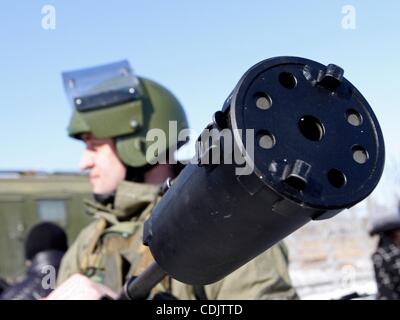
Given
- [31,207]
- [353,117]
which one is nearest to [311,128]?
[353,117]

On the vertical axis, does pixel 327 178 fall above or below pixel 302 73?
below

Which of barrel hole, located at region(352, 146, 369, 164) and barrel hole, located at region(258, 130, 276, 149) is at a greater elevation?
barrel hole, located at region(258, 130, 276, 149)

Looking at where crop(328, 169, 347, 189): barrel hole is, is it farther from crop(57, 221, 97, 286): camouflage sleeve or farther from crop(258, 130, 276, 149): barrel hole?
crop(57, 221, 97, 286): camouflage sleeve

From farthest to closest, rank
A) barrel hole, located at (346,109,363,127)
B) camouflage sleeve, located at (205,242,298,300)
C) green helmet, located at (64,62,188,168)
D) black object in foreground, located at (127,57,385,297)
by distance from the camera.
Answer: green helmet, located at (64,62,188,168)
camouflage sleeve, located at (205,242,298,300)
barrel hole, located at (346,109,363,127)
black object in foreground, located at (127,57,385,297)

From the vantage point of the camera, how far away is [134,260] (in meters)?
2.55

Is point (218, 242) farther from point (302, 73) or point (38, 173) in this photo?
point (38, 173)

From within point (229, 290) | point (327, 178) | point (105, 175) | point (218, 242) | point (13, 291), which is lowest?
point (13, 291)

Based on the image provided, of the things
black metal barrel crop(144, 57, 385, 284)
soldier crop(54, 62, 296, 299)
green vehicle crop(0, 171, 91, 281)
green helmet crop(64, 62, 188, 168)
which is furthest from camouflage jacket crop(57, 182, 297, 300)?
green vehicle crop(0, 171, 91, 281)

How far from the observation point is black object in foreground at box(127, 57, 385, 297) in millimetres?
1011

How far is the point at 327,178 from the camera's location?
1044 millimetres

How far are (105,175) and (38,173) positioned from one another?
6.86 m

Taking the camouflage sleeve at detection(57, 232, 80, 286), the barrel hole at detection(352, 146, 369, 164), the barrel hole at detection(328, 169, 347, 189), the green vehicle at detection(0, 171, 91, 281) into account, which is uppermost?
the barrel hole at detection(352, 146, 369, 164)

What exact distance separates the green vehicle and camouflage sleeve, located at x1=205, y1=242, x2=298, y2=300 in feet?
23.0
